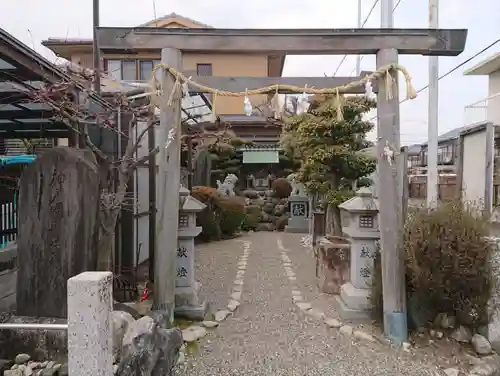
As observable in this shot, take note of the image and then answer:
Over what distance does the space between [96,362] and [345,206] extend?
4.28m

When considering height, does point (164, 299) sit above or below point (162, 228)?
below

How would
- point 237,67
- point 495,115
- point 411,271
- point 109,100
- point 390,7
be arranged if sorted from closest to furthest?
1. point 411,271
2. point 109,100
3. point 390,7
4. point 495,115
5. point 237,67

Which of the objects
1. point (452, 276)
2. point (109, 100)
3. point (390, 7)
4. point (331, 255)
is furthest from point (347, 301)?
point (390, 7)

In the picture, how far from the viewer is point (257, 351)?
180 inches

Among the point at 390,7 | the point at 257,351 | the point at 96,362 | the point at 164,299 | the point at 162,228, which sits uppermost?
the point at 390,7

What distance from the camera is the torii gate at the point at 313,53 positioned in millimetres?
4754

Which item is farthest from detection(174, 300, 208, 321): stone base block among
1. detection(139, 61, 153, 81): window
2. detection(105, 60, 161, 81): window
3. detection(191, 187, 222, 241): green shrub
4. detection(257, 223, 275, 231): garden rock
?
detection(139, 61, 153, 81): window

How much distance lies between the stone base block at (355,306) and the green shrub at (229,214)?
763 centimetres

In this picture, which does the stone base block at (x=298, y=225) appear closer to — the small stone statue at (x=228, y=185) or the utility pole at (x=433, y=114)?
the small stone statue at (x=228, y=185)

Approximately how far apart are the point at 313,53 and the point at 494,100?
1491 centimetres

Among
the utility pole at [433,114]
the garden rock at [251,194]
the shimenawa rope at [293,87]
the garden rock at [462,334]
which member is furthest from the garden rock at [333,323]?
the garden rock at [251,194]

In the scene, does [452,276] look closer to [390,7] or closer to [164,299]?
[164,299]

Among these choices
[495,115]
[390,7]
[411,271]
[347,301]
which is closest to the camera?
[411,271]

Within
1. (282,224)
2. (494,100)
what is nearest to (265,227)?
(282,224)
